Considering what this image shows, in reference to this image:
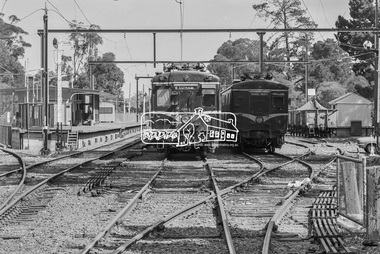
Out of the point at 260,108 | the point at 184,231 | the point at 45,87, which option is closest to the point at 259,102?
the point at 260,108

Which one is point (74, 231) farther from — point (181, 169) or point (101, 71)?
point (101, 71)

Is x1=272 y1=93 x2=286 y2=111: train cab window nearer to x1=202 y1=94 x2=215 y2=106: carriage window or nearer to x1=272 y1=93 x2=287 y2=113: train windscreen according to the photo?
x1=272 y1=93 x2=287 y2=113: train windscreen

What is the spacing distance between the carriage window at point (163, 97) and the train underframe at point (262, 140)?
17.4ft

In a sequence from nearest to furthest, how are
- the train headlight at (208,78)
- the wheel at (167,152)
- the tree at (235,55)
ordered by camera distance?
the train headlight at (208,78) → the wheel at (167,152) → the tree at (235,55)

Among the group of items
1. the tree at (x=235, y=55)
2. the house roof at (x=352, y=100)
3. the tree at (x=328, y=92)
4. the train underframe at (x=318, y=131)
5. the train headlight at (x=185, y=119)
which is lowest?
the train underframe at (x=318, y=131)

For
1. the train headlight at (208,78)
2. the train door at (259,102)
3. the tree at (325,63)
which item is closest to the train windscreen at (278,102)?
the train door at (259,102)

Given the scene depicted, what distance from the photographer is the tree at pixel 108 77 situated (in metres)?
87.9

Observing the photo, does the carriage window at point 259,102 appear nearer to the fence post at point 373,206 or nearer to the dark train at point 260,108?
the dark train at point 260,108

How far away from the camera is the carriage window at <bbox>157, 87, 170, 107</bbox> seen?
21.9 meters

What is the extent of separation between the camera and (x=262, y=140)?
26.8 metres

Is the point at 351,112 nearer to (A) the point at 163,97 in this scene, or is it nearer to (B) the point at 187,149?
(B) the point at 187,149

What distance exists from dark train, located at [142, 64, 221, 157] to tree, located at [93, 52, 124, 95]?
66.2 metres

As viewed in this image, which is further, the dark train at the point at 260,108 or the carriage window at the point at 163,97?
the dark train at the point at 260,108

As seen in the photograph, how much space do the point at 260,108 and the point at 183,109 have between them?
528 cm
